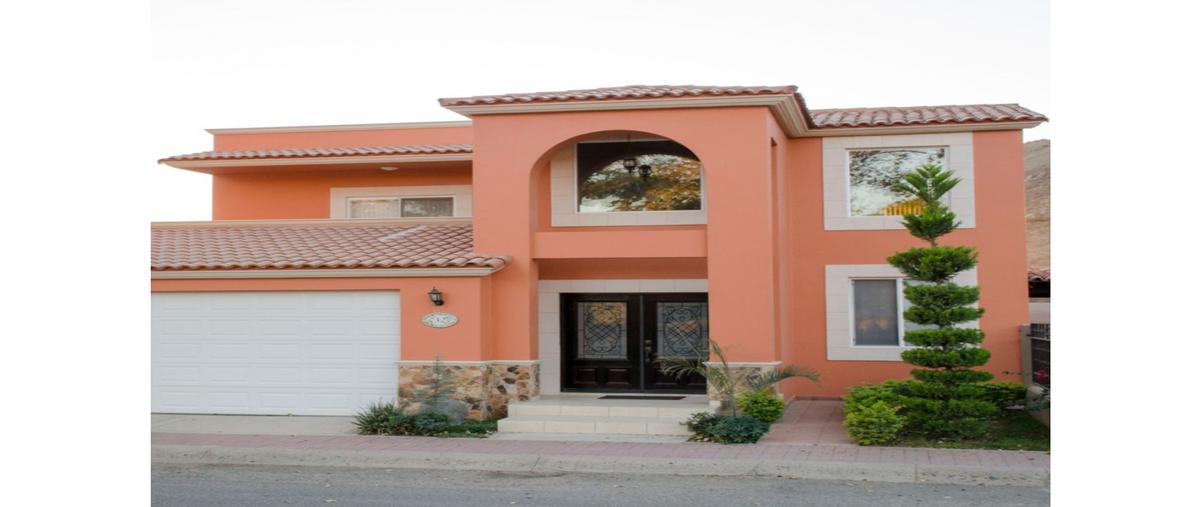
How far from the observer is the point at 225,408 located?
16516 millimetres

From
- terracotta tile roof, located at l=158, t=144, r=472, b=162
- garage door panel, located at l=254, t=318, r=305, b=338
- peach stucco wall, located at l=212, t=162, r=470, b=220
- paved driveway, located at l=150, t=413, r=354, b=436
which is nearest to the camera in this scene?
paved driveway, located at l=150, t=413, r=354, b=436

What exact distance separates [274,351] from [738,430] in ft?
23.8

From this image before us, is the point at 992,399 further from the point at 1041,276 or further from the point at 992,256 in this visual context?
the point at 1041,276

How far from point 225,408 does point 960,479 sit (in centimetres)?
1081

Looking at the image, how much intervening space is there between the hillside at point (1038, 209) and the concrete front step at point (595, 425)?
3276 centimetres

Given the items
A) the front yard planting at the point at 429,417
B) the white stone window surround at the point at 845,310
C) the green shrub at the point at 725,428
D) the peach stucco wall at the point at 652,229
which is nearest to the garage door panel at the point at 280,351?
the front yard planting at the point at 429,417

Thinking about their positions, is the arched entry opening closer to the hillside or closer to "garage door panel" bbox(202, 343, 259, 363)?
"garage door panel" bbox(202, 343, 259, 363)

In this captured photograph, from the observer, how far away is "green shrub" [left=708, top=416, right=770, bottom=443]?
527 inches

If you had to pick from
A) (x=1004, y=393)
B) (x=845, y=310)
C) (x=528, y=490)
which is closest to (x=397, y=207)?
(x=845, y=310)

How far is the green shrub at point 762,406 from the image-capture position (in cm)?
1418

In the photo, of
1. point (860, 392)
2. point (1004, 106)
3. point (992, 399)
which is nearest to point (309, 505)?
point (860, 392)

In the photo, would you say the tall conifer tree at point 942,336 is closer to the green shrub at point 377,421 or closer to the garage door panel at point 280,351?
the green shrub at point 377,421

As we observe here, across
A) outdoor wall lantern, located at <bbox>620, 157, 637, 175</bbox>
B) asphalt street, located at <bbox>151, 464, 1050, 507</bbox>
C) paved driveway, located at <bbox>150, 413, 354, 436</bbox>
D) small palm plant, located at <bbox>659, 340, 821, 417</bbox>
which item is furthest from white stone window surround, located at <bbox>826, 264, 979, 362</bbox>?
paved driveway, located at <bbox>150, 413, 354, 436</bbox>

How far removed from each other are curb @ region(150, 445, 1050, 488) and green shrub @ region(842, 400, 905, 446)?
123cm
